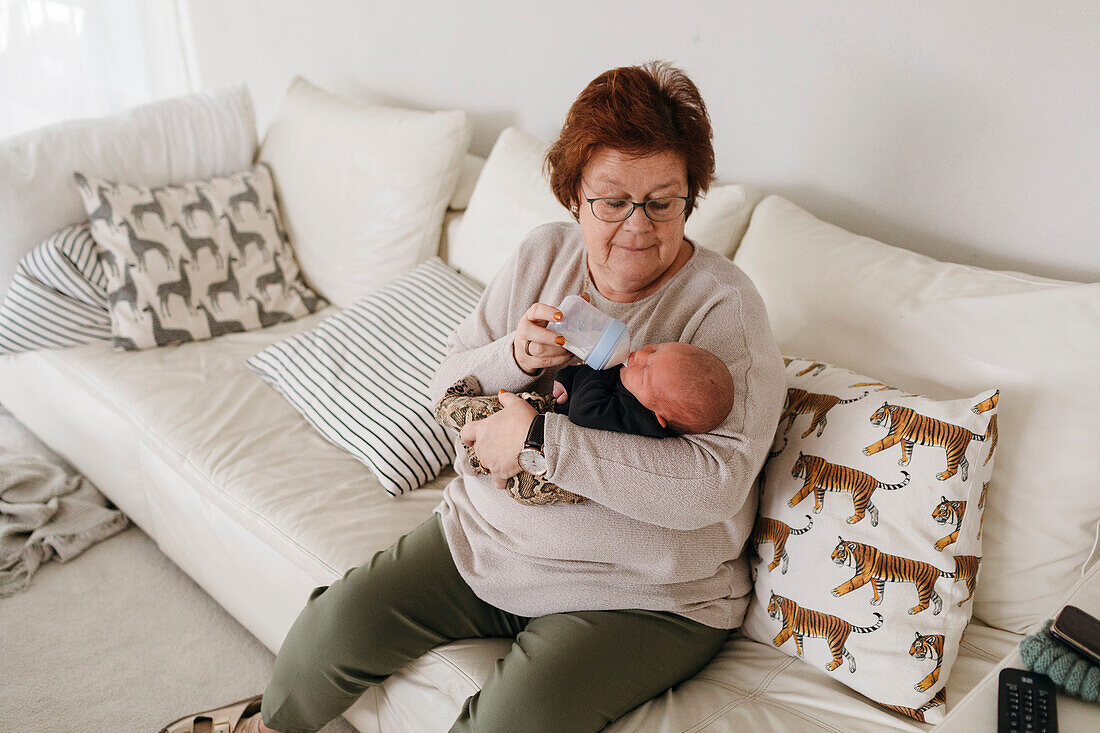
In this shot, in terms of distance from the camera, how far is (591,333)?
1.24 m

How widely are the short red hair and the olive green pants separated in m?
0.67

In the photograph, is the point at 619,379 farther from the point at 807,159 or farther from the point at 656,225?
the point at 807,159

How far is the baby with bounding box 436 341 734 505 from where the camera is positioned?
1.12 m

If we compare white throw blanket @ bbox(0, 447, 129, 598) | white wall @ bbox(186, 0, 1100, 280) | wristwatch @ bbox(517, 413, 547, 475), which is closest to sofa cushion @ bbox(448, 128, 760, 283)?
white wall @ bbox(186, 0, 1100, 280)

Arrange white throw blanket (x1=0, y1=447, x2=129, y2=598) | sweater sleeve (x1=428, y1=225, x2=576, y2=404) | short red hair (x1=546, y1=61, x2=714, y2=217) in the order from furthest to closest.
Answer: white throw blanket (x1=0, y1=447, x2=129, y2=598)
sweater sleeve (x1=428, y1=225, x2=576, y2=404)
short red hair (x1=546, y1=61, x2=714, y2=217)

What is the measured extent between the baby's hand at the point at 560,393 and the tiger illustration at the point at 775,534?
38 centimetres

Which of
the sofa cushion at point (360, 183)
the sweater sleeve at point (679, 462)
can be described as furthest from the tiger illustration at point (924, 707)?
the sofa cushion at point (360, 183)

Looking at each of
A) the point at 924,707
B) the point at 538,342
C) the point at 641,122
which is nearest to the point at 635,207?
the point at 641,122

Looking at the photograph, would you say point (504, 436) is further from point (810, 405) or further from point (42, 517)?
point (42, 517)

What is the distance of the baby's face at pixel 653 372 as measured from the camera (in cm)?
111

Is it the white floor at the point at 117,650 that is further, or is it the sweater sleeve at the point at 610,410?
the white floor at the point at 117,650

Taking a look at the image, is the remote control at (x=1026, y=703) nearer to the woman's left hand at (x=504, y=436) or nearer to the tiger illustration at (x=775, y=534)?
the tiger illustration at (x=775, y=534)

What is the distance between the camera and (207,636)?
1845 mm

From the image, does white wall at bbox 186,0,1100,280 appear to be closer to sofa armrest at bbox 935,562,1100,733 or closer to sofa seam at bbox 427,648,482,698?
sofa armrest at bbox 935,562,1100,733
